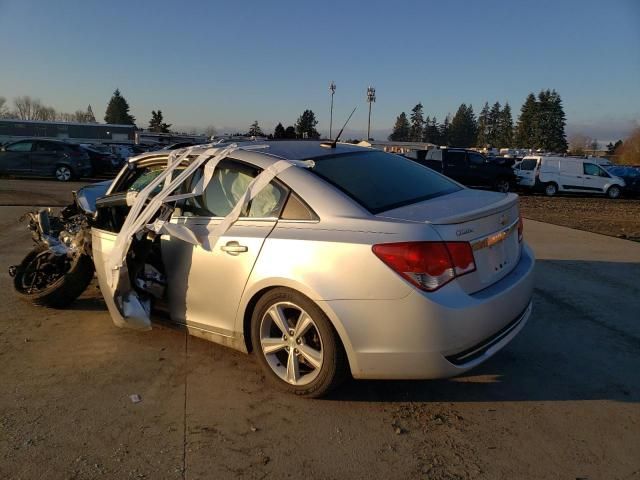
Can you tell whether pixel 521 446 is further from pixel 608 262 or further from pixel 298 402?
pixel 608 262

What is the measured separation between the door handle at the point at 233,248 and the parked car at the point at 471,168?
20816 millimetres

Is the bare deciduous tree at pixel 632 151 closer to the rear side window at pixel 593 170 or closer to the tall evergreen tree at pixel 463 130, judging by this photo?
the tall evergreen tree at pixel 463 130

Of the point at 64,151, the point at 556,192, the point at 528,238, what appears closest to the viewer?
the point at 528,238

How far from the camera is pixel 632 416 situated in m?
3.07

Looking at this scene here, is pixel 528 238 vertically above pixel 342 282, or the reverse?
pixel 342 282

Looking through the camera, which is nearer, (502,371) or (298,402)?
(298,402)

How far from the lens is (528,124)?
97.4 m

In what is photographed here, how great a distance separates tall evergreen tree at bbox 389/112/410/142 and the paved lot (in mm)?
117267

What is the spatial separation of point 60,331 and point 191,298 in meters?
1.62

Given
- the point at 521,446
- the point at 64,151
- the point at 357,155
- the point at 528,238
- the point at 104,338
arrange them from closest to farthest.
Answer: the point at 521,446 → the point at 357,155 → the point at 104,338 → the point at 528,238 → the point at 64,151

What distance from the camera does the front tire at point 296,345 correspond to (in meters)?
3.05

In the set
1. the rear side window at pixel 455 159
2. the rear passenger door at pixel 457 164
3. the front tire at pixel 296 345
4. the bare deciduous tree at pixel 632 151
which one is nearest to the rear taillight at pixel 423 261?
the front tire at pixel 296 345

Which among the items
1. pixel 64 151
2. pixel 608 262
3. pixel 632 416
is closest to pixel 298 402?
pixel 632 416

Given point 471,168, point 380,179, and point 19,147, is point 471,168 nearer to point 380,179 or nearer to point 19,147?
point 19,147
